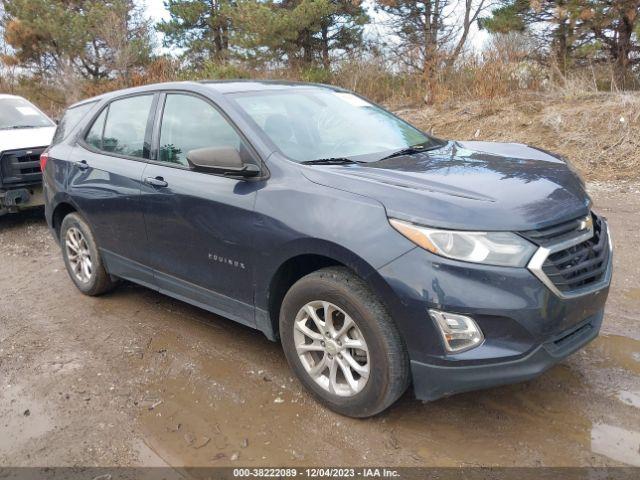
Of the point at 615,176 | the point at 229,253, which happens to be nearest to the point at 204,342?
the point at 229,253

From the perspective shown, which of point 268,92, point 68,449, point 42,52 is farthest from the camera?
point 42,52

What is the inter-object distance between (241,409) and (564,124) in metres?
8.58

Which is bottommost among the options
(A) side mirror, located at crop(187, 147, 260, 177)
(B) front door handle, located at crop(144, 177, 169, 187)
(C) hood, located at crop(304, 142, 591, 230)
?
(C) hood, located at crop(304, 142, 591, 230)

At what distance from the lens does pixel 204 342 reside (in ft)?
13.2

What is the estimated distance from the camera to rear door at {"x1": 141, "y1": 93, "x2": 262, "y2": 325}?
3.33 metres

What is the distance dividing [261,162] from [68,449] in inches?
73.2

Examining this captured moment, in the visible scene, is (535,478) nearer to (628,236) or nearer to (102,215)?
(102,215)

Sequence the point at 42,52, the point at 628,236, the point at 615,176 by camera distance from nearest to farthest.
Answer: the point at 628,236 < the point at 615,176 < the point at 42,52

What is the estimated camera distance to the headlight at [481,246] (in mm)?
2531

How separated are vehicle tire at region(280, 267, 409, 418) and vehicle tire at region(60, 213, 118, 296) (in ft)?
7.47

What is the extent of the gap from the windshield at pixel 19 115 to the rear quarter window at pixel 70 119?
11.3 feet

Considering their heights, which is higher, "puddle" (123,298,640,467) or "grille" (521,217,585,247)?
"grille" (521,217,585,247)

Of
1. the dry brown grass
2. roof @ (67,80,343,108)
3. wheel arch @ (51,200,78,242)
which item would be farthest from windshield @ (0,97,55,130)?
A: the dry brown grass

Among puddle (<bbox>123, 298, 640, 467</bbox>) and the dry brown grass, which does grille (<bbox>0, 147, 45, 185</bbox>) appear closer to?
puddle (<bbox>123, 298, 640, 467</bbox>)
